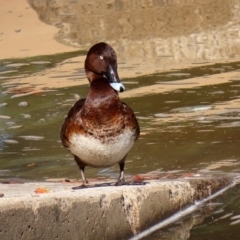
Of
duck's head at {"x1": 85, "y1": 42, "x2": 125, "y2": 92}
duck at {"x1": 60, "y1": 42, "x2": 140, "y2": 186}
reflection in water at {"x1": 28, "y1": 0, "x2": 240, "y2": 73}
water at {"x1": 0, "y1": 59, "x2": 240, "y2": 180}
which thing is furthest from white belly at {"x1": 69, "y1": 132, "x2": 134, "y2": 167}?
reflection in water at {"x1": 28, "y1": 0, "x2": 240, "y2": 73}

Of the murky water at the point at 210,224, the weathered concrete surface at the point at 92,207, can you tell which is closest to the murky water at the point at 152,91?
the murky water at the point at 210,224

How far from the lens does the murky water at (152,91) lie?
8.03m

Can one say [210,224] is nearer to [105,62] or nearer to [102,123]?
[102,123]

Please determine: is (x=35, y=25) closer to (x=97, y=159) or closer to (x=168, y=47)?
(x=168, y=47)

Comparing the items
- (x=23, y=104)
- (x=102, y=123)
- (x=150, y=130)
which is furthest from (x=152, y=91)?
(x=102, y=123)

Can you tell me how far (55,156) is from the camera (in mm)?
8602

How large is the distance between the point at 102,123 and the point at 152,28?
371 inches

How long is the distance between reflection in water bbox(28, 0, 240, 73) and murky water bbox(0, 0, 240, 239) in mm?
18

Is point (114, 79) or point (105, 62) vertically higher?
point (105, 62)

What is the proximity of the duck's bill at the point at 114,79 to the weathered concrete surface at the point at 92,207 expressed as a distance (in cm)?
67

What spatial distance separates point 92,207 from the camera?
563 centimetres

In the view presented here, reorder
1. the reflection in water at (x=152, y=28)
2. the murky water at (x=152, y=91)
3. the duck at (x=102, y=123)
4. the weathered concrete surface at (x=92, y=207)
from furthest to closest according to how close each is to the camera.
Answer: the reflection in water at (x=152, y=28) → the murky water at (x=152, y=91) → the duck at (x=102, y=123) → the weathered concrete surface at (x=92, y=207)

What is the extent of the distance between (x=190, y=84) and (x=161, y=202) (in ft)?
17.3

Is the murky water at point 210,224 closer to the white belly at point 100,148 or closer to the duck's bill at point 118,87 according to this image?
the white belly at point 100,148
